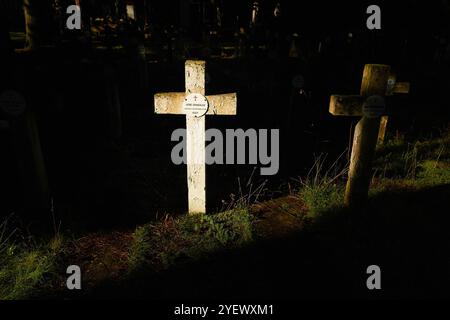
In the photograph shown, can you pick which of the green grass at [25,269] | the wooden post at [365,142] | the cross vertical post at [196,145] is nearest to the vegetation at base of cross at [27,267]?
the green grass at [25,269]

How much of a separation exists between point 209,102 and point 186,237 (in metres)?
1.31

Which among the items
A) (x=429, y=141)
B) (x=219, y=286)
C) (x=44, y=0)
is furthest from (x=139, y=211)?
(x=44, y=0)

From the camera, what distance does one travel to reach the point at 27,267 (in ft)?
9.12

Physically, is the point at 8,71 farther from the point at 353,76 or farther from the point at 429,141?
the point at 353,76

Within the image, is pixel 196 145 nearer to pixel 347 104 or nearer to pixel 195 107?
pixel 195 107

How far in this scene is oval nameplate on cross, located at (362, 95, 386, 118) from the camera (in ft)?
10.8

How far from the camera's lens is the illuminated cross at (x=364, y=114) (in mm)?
Answer: 3240

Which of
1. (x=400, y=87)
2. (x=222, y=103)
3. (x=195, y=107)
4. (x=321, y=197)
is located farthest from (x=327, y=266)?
(x=400, y=87)

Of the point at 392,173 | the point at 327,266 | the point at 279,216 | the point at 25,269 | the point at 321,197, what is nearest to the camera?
the point at 25,269

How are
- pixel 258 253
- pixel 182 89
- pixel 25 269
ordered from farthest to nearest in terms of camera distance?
1. pixel 182 89
2. pixel 258 253
3. pixel 25 269

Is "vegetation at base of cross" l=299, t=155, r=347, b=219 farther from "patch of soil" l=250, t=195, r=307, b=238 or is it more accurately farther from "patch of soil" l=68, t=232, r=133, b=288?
"patch of soil" l=68, t=232, r=133, b=288

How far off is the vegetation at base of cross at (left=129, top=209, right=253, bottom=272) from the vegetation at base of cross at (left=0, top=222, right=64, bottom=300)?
2.13 ft

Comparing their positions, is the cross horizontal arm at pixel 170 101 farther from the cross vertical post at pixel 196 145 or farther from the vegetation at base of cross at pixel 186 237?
the vegetation at base of cross at pixel 186 237

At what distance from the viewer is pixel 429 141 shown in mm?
5816
